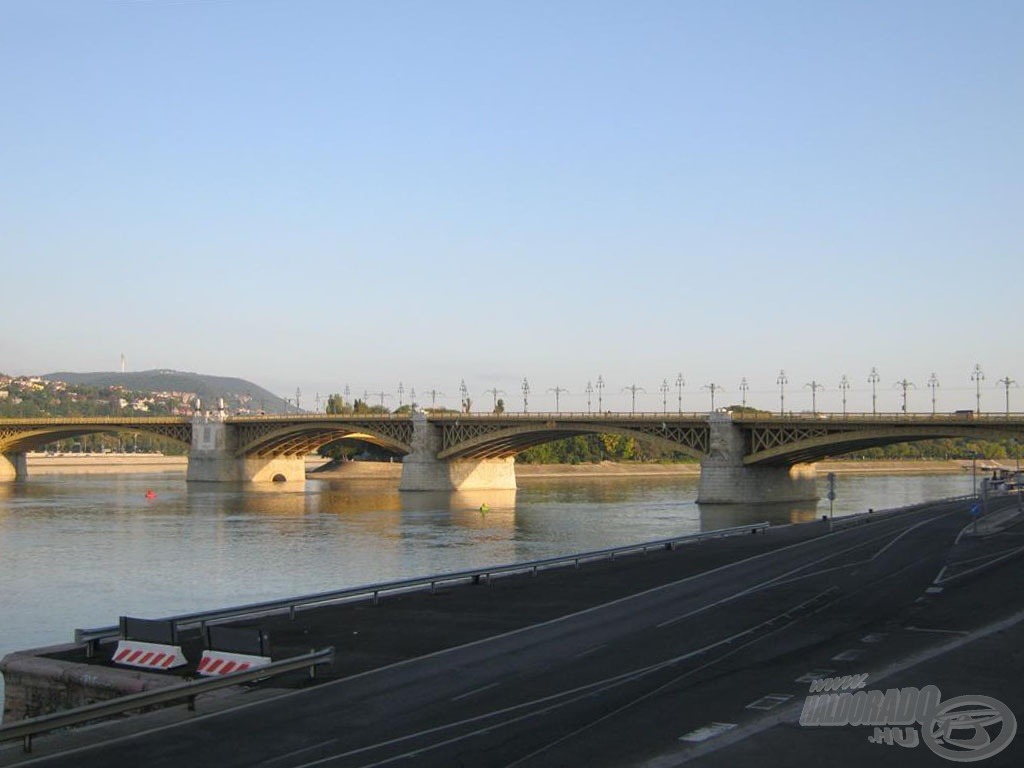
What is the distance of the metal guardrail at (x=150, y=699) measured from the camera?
16.0 meters

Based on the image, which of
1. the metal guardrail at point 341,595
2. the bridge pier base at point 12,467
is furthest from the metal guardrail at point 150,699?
the bridge pier base at point 12,467

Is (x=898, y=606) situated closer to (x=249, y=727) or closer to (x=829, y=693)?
(x=829, y=693)

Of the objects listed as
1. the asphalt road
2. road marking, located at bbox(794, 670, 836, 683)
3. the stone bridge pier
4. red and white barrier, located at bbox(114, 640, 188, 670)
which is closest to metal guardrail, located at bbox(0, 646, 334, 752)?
the asphalt road

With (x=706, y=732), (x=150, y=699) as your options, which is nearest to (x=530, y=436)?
(x=150, y=699)

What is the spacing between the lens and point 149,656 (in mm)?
→ 22406

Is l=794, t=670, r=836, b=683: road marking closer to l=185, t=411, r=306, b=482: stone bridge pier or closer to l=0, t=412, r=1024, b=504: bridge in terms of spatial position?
l=0, t=412, r=1024, b=504: bridge

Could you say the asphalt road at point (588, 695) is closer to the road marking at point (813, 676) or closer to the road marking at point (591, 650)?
the road marking at point (591, 650)

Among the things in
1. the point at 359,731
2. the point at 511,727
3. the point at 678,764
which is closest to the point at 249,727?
the point at 359,731

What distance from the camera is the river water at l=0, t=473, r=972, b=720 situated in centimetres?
4591

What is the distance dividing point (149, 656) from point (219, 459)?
132 meters

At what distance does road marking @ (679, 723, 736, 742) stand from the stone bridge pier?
456ft

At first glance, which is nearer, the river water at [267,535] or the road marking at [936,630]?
the road marking at [936,630]

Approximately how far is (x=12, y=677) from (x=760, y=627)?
53.7 feet

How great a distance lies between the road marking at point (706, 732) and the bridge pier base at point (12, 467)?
162m
